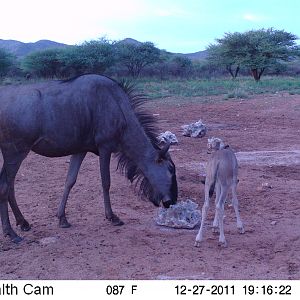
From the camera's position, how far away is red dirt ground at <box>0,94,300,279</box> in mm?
4938

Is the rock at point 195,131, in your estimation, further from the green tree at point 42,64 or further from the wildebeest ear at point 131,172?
the green tree at point 42,64

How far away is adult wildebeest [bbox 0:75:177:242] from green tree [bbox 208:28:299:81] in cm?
3690

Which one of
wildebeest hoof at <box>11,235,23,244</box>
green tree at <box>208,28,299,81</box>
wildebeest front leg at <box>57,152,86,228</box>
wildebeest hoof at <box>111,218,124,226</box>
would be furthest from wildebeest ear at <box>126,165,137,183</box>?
green tree at <box>208,28,299,81</box>

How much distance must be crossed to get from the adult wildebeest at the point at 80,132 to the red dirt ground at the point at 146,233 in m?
0.43

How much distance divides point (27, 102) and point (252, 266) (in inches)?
123

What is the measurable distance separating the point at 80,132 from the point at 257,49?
1544 inches

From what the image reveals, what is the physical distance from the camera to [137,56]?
1925 inches

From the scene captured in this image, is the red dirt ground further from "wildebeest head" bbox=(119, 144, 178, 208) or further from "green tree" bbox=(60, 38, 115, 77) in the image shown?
"green tree" bbox=(60, 38, 115, 77)

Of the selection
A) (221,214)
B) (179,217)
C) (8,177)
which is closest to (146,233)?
(179,217)

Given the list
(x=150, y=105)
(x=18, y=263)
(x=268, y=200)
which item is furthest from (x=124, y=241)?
(x=150, y=105)

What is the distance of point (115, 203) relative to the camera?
7414 mm

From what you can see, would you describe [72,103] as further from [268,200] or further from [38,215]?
[268,200]

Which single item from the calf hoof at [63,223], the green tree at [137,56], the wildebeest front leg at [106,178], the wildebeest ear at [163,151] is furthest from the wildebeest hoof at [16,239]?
the green tree at [137,56]
